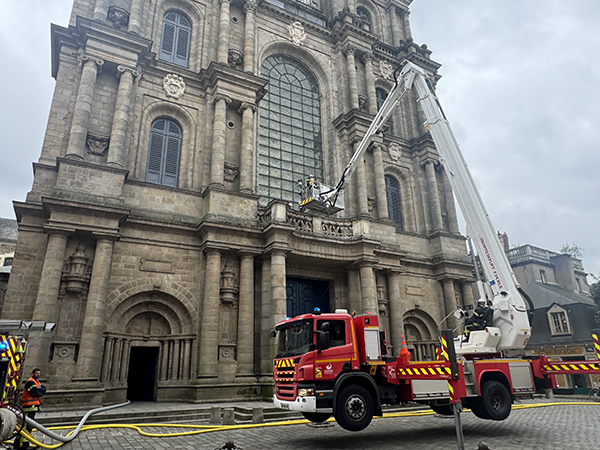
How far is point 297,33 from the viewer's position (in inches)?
1004

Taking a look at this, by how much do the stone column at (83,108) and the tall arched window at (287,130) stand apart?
27.9ft

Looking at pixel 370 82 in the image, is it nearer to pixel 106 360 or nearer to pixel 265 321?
pixel 265 321

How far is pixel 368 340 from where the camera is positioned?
33.5 feet

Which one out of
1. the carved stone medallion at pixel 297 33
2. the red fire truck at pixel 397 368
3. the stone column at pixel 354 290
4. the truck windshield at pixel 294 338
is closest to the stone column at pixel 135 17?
the carved stone medallion at pixel 297 33

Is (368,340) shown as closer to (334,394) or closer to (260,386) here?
(334,394)

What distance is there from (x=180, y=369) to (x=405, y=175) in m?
18.1

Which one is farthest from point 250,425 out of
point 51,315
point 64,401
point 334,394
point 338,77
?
point 338,77

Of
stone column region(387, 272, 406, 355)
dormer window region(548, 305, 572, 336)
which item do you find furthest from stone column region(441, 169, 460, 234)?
dormer window region(548, 305, 572, 336)

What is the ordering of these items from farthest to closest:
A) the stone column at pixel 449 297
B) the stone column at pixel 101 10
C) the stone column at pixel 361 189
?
the stone column at pixel 449 297
the stone column at pixel 361 189
the stone column at pixel 101 10

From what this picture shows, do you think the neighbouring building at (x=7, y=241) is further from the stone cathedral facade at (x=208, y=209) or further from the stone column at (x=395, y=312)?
the stone column at (x=395, y=312)

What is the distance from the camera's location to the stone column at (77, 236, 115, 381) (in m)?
14.0

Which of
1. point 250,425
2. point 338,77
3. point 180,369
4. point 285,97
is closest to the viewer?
point 250,425

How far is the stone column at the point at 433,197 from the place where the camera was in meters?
25.4

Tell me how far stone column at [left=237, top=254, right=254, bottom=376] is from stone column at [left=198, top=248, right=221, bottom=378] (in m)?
1.02
